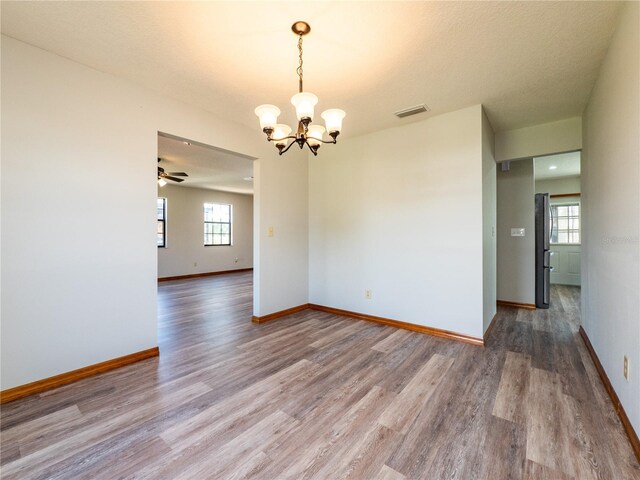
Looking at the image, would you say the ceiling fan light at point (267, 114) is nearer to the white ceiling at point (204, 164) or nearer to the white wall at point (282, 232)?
the white ceiling at point (204, 164)

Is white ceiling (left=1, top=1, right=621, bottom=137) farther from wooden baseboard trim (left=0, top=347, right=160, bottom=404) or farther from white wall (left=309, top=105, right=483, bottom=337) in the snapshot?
wooden baseboard trim (left=0, top=347, right=160, bottom=404)

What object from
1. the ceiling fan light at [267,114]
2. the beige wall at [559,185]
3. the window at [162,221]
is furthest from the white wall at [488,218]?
the window at [162,221]

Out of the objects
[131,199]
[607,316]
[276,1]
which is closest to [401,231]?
[607,316]

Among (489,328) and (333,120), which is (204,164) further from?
(489,328)

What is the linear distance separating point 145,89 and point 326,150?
248 cm

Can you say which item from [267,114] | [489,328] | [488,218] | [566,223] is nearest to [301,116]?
[267,114]

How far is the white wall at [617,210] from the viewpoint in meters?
1.63

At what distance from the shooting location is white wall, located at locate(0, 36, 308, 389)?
2121 mm

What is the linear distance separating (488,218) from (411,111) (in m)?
1.62

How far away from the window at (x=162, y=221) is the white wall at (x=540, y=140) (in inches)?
302

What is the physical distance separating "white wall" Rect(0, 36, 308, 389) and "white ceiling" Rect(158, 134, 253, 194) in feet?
3.53

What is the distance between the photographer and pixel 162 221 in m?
7.68

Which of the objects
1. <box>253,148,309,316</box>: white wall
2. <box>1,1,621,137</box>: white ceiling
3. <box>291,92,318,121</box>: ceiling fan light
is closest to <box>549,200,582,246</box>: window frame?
<box>1,1,621,137</box>: white ceiling

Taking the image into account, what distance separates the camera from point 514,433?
1736mm
